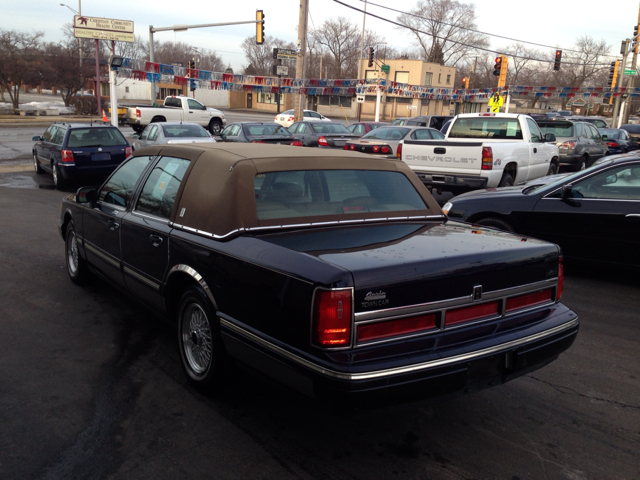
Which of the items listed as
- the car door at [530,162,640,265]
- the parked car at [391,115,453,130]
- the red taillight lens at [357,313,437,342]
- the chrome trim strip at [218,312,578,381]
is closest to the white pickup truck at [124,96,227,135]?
the parked car at [391,115,453,130]

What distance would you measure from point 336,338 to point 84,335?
3105 millimetres

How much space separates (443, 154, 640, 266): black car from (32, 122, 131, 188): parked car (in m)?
9.96

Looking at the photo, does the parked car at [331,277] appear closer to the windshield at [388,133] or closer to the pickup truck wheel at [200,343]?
the pickup truck wheel at [200,343]

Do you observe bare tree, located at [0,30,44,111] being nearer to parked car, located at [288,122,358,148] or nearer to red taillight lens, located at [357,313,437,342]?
parked car, located at [288,122,358,148]

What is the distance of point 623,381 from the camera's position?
435cm

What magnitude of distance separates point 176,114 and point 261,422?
31351 mm

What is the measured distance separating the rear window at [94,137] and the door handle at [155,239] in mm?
11062

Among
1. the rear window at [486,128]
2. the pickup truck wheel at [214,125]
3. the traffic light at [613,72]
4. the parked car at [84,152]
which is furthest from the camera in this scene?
the traffic light at [613,72]

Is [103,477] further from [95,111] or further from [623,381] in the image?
[95,111]

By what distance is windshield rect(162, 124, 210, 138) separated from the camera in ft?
56.3

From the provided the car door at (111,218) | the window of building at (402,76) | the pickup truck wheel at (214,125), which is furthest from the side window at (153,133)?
the window of building at (402,76)

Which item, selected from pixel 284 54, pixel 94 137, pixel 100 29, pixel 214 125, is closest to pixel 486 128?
pixel 94 137

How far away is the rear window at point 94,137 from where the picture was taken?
14.3m

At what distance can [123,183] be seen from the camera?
5297mm
